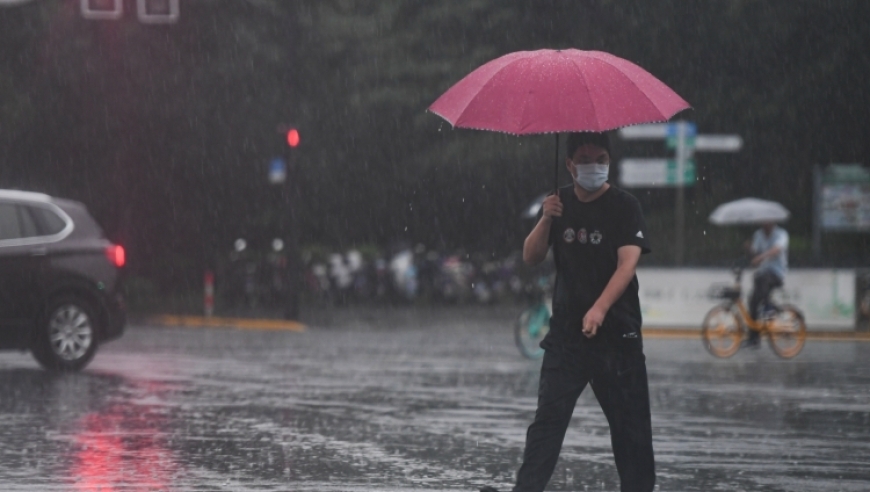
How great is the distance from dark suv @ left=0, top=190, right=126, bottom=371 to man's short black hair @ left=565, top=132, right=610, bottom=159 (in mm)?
9121

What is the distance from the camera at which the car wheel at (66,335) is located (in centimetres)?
1498

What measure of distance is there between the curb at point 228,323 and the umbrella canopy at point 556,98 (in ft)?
60.0

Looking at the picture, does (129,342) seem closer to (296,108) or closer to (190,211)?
(296,108)

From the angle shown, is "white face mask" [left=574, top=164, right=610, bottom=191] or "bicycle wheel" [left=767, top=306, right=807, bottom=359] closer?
"white face mask" [left=574, top=164, right=610, bottom=191]

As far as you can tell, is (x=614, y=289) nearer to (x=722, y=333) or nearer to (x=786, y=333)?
(x=722, y=333)

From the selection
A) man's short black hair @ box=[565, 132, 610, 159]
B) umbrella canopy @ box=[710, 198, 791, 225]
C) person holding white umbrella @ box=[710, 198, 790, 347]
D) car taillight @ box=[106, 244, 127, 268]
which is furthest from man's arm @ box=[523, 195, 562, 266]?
umbrella canopy @ box=[710, 198, 791, 225]

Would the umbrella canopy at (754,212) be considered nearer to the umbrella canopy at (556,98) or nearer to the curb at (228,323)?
the curb at (228,323)

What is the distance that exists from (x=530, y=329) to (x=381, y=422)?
24.9 ft

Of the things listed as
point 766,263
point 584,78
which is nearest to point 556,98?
point 584,78

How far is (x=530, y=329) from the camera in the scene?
1878 cm

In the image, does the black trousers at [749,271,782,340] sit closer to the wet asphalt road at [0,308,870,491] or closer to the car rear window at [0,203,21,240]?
the wet asphalt road at [0,308,870,491]

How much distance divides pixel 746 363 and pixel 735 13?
1678 centimetres

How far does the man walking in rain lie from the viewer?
22.2ft

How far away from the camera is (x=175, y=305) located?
31047mm
